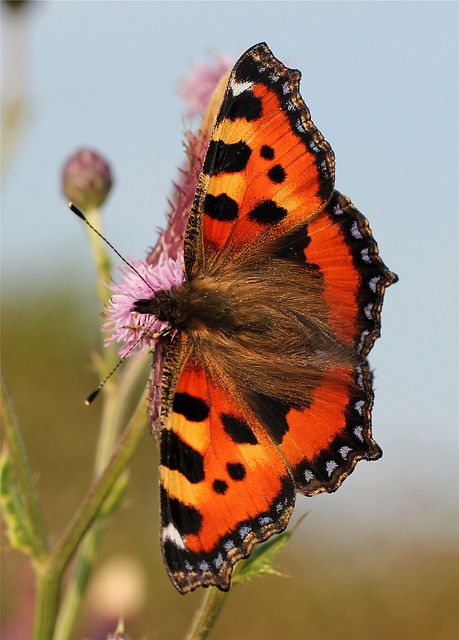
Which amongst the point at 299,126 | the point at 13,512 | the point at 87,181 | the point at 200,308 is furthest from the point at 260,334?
the point at 87,181

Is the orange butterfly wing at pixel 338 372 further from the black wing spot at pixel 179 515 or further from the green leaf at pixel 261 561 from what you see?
the black wing spot at pixel 179 515

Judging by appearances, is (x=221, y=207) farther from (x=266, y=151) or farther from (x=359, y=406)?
(x=359, y=406)

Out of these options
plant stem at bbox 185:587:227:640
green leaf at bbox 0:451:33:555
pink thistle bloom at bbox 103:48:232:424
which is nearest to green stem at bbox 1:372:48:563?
green leaf at bbox 0:451:33:555

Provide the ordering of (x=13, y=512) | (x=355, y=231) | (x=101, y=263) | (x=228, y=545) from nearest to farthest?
1. (x=228, y=545)
2. (x=355, y=231)
3. (x=13, y=512)
4. (x=101, y=263)

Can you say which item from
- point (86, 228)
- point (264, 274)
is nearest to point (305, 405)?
point (264, 274)

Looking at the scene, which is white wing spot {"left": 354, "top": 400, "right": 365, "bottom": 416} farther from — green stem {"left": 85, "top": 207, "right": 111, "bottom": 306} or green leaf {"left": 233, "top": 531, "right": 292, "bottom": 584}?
green stem {"left": 85, "top": 207, "right": 111, "bottom": 306}

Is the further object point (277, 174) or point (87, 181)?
point (87, 181)
